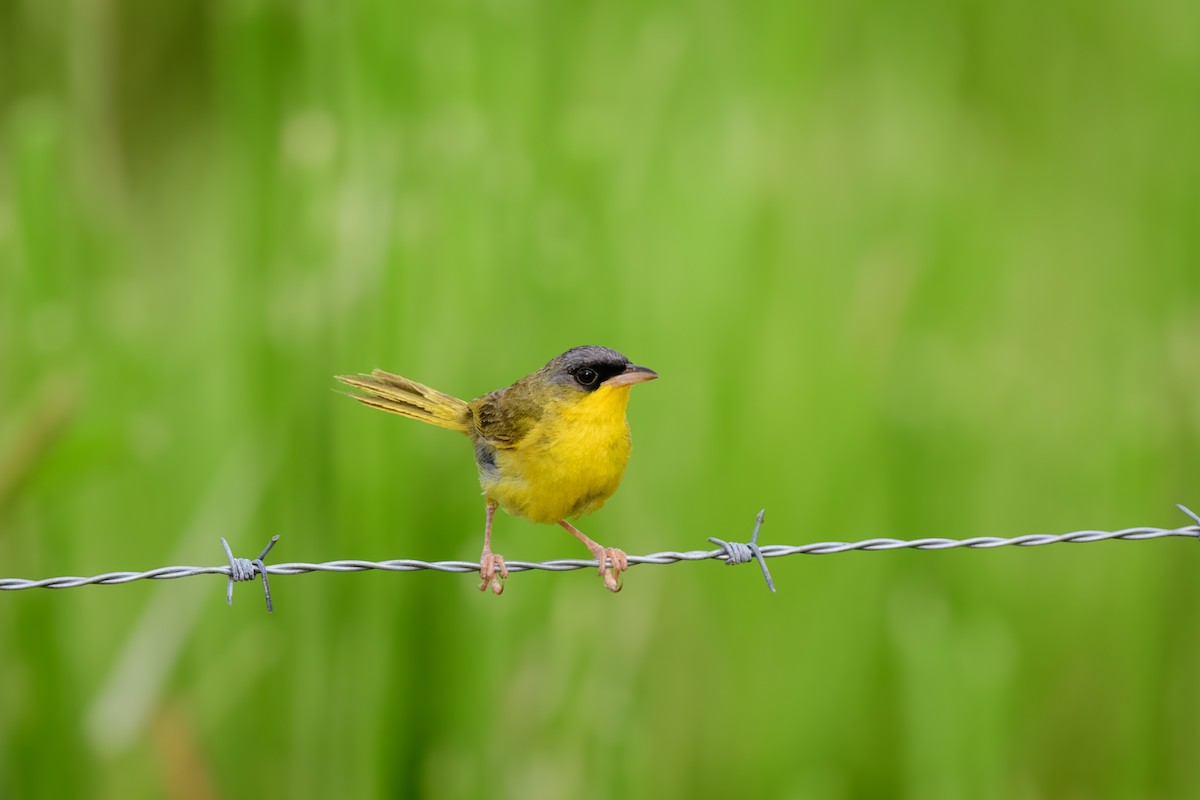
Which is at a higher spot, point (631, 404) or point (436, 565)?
point (631, 404)

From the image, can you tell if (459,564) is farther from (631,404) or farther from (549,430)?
(631,404)

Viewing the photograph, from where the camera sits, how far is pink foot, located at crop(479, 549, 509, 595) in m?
2.31

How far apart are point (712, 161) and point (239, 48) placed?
3.09 feet

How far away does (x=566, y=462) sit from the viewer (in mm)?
2234

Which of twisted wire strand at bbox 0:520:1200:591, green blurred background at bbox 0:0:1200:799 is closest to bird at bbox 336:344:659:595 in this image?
twisted wire strand at bbox 0:520:1200:591

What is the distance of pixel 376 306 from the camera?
8.48 feet

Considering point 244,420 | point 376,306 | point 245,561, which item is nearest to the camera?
point 245,561

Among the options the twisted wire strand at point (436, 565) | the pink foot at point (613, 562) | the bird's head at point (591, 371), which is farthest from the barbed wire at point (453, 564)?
the bird's head at point (591, 371)

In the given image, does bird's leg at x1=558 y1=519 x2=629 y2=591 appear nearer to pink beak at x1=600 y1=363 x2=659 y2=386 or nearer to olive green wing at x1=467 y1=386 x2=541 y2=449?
olive green wing at x1=467 y1=386 x2=541 y2=449

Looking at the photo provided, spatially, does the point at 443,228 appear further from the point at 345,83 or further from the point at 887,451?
the point at 887,451

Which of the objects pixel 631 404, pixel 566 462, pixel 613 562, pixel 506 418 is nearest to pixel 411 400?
pixel 506 418

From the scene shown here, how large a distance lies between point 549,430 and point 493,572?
24cm

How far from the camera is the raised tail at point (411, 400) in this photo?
223cm

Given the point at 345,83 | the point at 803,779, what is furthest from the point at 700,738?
the point at 345,83
